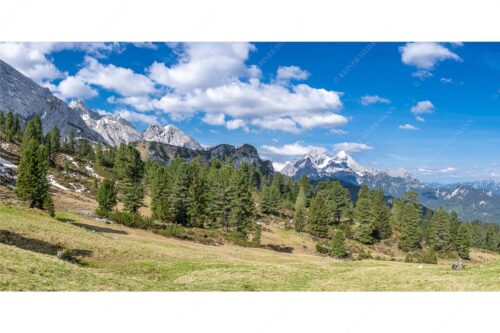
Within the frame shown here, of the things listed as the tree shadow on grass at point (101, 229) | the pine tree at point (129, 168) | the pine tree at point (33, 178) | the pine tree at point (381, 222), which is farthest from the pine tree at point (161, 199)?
the pine tree at point (381, 222)

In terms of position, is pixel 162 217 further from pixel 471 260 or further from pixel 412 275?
pixel 471 260

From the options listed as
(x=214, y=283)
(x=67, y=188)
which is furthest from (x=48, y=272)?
(x=67, y=188)

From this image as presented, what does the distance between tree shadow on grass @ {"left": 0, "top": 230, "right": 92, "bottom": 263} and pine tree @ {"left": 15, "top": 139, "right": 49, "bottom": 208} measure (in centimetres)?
2170

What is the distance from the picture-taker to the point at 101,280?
20.6 metres

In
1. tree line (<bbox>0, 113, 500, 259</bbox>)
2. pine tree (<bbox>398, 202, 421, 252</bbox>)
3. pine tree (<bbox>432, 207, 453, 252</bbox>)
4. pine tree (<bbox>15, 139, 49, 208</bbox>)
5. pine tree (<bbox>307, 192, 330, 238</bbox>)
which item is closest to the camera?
→ pine tree (<bbox>15, 139, 49, 208</bbox>)

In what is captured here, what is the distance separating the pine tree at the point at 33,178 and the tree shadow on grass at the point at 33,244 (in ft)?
71.2

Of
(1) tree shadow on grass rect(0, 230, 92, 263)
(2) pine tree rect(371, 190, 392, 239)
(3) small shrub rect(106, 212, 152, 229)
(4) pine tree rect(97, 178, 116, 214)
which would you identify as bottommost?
(1) tree shadow on grass rect(0, 230, 92, 263)

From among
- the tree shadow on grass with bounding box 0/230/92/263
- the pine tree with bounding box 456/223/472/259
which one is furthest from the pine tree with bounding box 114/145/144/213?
the pine tree with bounding box 456/223/472/259

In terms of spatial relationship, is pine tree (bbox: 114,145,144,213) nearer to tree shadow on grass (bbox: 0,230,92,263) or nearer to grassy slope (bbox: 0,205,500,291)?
grassy slope (bbox: 0,205,500,291)

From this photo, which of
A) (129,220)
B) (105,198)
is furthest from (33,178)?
(105,198)

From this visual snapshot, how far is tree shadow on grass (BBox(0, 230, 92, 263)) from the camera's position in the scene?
31.7m

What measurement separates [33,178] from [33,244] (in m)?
24.9

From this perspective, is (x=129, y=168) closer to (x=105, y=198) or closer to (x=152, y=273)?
(x=105, y=198)

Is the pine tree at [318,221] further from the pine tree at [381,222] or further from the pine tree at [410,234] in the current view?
the pine tree at [410,234]
